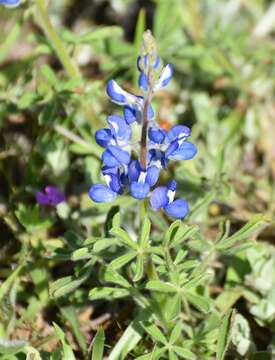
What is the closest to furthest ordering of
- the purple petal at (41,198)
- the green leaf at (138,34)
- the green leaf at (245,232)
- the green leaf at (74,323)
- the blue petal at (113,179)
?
the blue petal at (113,179)
the green leaf at (245,232)
the green leaf at (74,323)
the purple petal at (41,198)
the green leaf at (138,34)

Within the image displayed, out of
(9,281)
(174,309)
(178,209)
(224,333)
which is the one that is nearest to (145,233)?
(178,209)

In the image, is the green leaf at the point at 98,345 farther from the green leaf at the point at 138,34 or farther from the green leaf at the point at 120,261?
the green leaf at the point at 138,34

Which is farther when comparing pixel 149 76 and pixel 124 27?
pixel 124 27

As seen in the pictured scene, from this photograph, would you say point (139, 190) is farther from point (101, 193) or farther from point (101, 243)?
point (101, 243)

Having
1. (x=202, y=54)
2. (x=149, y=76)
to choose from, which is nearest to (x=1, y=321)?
(x=149, y=76)

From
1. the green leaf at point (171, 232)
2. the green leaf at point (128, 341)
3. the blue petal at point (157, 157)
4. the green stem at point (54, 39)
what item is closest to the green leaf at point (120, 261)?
the green leaf at point (171, 232)

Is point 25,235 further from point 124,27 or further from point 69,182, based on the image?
point 124,27

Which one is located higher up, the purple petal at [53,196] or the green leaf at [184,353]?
the purple petal at [53,196]
